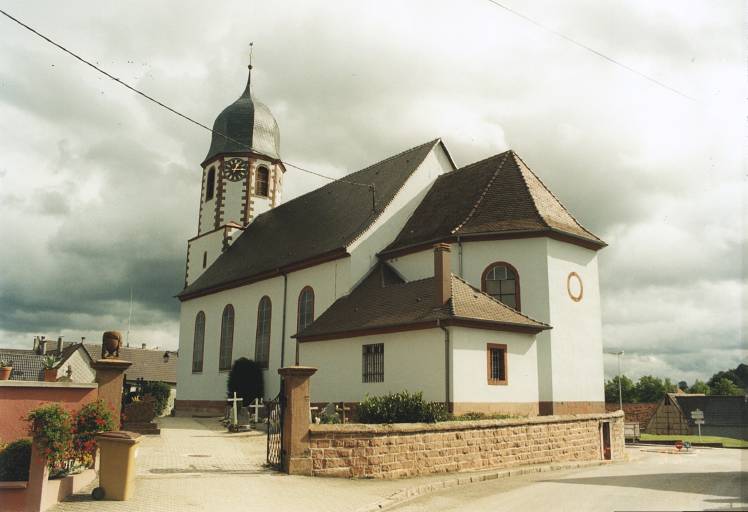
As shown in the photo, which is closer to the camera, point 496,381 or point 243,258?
point 496,381

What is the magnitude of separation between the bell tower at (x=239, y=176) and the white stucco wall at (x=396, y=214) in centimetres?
1425

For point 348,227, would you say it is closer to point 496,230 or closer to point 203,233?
point 496,230

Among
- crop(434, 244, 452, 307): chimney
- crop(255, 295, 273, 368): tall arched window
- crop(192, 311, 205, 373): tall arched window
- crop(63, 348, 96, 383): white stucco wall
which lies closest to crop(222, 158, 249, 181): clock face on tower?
crop(192, 311, 205, 373): tall arched window

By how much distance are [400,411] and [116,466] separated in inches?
292

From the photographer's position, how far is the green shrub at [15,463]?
9359 mm

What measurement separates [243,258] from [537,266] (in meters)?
18.0

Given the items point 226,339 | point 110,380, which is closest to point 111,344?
point 110,380

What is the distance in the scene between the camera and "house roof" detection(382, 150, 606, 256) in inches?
926

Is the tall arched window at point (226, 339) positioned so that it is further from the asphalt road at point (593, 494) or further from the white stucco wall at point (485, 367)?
the asphalt road at point (593, 494)

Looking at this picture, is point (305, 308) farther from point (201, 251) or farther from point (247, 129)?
point (247, 129)

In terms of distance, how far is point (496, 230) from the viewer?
23.4 m

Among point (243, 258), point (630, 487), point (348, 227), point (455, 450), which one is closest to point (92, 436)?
point (455, 450)

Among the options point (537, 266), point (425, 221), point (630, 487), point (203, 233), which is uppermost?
point (203, 233)

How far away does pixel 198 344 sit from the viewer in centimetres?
3725
